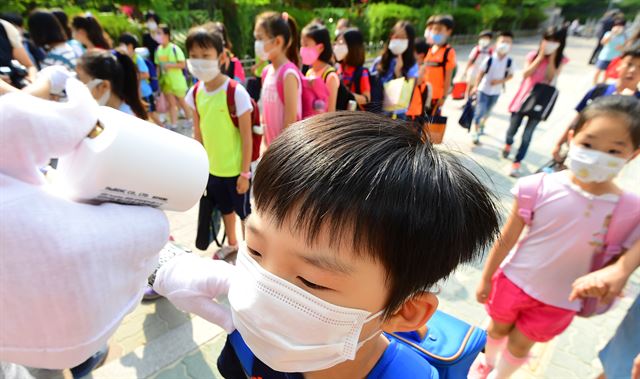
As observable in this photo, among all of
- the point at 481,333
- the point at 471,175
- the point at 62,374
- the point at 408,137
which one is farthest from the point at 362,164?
the point at 62,374

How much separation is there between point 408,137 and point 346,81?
3022mm

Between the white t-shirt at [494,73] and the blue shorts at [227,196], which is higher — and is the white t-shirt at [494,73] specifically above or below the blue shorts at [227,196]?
above

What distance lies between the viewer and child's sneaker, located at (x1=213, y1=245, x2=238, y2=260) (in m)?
2.95

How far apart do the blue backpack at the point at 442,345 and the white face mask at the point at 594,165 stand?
0.92m

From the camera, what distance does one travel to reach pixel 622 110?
5.00 ft

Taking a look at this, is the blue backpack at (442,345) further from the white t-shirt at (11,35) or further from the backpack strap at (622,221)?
the white t-shirt at (11,35)

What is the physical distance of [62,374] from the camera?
1816 millimetres

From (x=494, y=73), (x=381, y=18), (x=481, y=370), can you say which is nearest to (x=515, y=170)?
(x=494, y=73)

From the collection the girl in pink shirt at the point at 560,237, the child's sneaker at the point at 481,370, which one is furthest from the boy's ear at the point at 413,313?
the child's sneaker at the point at 481,370

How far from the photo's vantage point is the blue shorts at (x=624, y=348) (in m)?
1.52

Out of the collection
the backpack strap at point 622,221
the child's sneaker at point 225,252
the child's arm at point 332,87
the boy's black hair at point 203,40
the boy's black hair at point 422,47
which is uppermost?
the boy's black hair at point 203,40

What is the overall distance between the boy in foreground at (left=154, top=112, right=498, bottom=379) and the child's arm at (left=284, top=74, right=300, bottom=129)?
6.13 ft

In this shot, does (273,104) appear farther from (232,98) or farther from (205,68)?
(205,68)

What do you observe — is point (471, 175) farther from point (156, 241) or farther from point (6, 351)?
point (6, 351)
